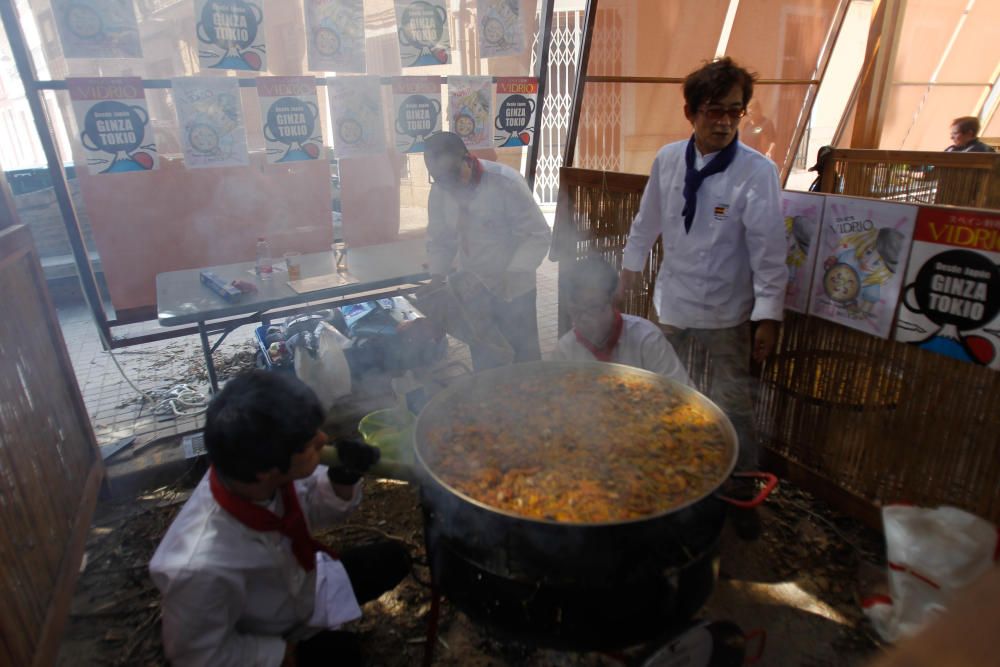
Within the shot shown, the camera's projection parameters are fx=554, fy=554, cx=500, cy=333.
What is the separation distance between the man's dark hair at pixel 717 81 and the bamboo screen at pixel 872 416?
1.21 meters

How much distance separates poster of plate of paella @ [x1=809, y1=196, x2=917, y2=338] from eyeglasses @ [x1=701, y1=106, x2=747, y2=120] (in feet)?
2.64

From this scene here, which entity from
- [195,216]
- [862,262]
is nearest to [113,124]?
[195,216]

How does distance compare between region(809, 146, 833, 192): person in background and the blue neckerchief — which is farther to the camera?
region(809, 146, 833, 192): person in background

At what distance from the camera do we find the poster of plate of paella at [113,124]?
4.64 meters

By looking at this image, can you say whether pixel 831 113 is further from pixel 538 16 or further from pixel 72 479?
pixel 72 479

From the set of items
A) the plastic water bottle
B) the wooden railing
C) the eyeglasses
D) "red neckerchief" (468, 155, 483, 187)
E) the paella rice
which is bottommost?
the paella rice

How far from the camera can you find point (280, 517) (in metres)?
2.19

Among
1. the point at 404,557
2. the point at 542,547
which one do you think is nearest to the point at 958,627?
the point at 542,547

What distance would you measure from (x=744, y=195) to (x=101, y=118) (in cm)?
521

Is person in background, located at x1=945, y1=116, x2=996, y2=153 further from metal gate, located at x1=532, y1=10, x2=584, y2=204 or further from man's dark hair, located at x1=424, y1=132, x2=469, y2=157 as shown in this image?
man's dark hair, located at x1=424, y1=132, x2=469, y2=157

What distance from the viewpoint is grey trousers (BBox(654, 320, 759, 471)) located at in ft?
12.3

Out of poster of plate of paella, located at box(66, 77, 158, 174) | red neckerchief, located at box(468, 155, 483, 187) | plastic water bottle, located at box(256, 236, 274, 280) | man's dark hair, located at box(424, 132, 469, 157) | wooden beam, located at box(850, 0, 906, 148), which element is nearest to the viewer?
man's dark hair, located at box(424, 132, 469, 157)

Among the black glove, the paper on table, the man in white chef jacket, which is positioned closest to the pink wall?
the paper on table

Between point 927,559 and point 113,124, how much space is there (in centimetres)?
656
